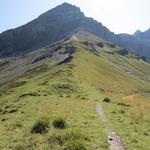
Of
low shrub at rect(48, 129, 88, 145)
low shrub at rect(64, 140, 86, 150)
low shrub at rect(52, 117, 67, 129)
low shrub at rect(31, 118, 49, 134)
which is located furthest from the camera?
low shrub at rect(52, 117, 67, 129)

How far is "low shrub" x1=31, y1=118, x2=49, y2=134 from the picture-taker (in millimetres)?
25031

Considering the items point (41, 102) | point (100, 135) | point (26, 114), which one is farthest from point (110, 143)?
point (41, 102)

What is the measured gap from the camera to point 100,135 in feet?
78.6

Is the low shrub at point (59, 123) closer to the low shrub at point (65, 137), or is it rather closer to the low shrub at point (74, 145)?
the low shrub at point (65, 137)

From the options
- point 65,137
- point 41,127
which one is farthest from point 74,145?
point 41,127

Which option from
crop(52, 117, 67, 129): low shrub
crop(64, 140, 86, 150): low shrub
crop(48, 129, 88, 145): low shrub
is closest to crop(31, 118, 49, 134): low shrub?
crop(52, 117, 67, 129): low shrub

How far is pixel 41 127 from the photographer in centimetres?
2559

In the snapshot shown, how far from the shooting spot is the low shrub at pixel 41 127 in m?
25.0

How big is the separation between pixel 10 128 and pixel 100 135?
701 centimetres

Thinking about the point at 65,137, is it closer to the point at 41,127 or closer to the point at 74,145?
the point at 74,145

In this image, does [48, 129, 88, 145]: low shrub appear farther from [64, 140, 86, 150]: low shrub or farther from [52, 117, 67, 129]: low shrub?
[52, 117, 67, 129]: low shrub

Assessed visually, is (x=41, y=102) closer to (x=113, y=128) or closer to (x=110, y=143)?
(x=113, y=128)

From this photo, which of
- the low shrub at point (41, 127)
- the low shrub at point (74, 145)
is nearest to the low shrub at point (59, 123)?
the low shrub at point (41, 127)

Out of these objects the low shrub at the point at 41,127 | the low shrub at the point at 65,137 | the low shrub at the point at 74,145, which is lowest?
the low shrub at the point at 41,127
